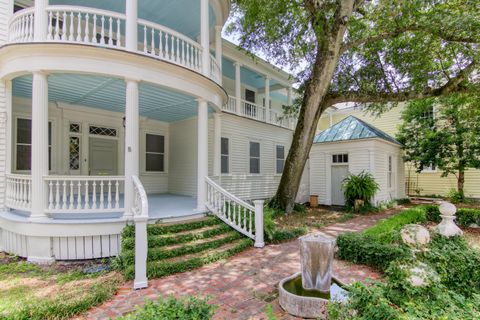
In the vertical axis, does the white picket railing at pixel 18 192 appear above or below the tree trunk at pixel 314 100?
below

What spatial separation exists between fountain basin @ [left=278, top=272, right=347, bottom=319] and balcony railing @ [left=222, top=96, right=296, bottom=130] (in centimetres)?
884

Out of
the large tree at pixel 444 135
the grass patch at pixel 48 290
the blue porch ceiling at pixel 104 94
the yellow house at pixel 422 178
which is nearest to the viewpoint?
the grass patch at pixel 48 290

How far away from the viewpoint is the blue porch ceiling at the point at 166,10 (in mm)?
7898

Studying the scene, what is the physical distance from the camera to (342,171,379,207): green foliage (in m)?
12.1

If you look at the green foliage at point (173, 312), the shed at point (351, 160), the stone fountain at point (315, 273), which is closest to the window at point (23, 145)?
the green foliage at point (173, 312)

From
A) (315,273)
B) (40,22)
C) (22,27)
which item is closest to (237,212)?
(315,273)

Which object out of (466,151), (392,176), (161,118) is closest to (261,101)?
(161,118)

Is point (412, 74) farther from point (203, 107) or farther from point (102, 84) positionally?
point (102, 84)

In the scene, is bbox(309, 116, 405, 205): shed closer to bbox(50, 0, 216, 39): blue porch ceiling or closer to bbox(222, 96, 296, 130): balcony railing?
bbox(222, 96, 296, 130): balcony railing

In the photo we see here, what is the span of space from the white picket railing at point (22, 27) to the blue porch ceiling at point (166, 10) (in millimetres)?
1991

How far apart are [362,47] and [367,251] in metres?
9.36

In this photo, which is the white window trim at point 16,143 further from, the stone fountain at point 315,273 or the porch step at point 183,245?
the stone fountain at point 315,273

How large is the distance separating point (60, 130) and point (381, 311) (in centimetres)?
986

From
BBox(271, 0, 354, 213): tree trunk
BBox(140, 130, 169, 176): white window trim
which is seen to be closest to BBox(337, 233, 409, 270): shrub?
BBox(271, 0, 354, 213): tree trunk
